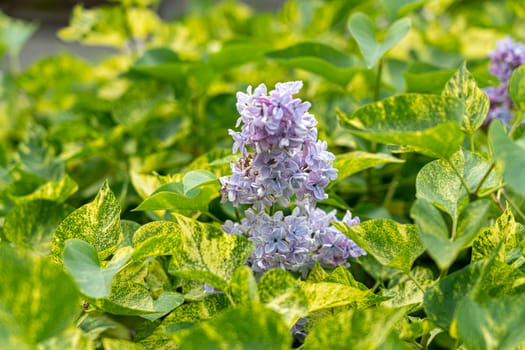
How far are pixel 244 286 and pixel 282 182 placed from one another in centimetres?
9

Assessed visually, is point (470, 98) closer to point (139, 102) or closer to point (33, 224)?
point (33, 224)

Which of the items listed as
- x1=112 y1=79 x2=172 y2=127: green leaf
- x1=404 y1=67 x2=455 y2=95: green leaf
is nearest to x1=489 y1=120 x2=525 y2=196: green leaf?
x1=404 y1=67 x2=455 y2=95: green leaf

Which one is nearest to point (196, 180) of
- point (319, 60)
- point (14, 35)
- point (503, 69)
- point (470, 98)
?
point (470, 98)

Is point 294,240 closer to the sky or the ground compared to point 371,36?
closer to the ground

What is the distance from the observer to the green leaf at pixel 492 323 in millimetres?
394

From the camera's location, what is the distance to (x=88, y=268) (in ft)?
1.47

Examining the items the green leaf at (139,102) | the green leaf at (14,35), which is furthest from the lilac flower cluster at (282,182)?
the green leaf at (14,35)

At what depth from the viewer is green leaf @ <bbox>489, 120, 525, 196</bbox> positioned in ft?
1.32

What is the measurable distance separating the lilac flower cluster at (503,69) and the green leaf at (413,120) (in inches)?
12.6

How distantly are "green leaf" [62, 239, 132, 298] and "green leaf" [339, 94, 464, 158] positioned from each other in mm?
204

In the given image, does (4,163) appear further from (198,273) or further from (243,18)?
(243,18)

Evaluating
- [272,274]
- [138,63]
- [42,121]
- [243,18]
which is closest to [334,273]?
[272,274]

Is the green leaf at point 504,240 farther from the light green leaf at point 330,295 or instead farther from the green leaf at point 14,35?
the green leaf at point 14,35

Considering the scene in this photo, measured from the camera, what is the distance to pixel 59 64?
4.36ft
